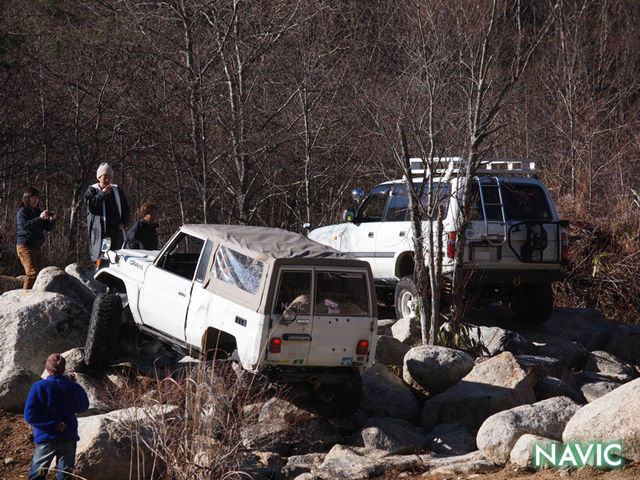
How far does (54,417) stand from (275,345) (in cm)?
223

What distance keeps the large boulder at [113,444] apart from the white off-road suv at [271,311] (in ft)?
3.42

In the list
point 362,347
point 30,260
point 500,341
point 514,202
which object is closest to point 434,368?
point 362,347

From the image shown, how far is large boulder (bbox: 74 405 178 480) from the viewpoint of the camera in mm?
7180

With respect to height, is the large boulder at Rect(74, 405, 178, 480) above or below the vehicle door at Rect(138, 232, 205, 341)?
below

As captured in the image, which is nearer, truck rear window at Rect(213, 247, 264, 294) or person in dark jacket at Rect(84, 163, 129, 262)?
truck rear window at Rect(213, 247, 264, 294)

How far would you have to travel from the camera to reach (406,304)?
12.2m

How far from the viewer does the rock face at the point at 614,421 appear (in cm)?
665

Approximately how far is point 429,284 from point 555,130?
1281 cm

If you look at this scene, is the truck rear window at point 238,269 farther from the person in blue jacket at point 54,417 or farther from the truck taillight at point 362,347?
the person in blue jacket at point 54,417

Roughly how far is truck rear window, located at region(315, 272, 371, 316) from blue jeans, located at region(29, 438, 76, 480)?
8.68 ft

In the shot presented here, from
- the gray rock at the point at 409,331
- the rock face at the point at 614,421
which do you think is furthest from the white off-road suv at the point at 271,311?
the gray rock at the point at 409,331

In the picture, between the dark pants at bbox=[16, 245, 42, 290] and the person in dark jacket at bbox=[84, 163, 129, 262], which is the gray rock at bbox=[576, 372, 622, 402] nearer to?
the person in dark jacket at bbox=[84, 163, 129, 262]

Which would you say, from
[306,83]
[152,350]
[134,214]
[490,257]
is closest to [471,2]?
[306,83]

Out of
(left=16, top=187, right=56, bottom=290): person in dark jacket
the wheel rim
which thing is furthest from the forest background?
A: (left=16, top=187, right=56, bottom=290): person in dark jacket
